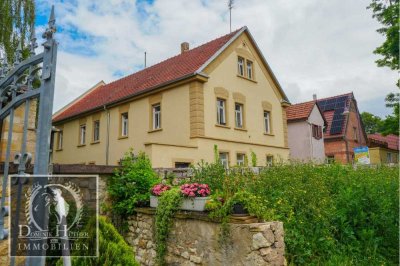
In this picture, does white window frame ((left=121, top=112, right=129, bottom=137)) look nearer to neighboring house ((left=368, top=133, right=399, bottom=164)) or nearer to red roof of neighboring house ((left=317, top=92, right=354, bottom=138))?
red roof of neighboring house ((left=317, top=92, right=354, bottom=138))

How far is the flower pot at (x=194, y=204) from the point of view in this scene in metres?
5.84

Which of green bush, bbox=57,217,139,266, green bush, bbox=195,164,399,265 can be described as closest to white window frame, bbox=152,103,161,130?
green bush, bbox=195,164,399,265

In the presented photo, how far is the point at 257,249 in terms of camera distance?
15.6 feet

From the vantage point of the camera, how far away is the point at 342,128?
28188mm

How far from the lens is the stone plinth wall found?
4.80 m

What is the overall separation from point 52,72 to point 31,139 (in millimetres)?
5317

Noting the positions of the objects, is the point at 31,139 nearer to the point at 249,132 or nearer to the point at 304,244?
the point at 304,244

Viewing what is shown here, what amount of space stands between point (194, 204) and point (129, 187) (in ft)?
7.87

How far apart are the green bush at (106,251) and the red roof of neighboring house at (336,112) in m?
27.6

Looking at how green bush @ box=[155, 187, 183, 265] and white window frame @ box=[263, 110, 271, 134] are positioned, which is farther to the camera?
white window frame @ box=[263, 110, 271, 134]

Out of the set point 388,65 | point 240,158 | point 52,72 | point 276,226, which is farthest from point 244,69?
point 52,72

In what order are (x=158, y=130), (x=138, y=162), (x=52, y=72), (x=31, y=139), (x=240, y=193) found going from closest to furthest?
(x=52, y=72) → (x=240, y=193) → (x=31, y=139) → (x=138, y=162) → (x=158, y=130)

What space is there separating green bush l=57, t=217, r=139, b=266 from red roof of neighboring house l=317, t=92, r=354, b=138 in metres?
27.6

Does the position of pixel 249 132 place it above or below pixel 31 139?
above
